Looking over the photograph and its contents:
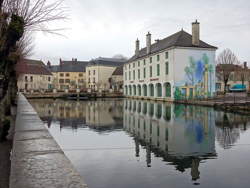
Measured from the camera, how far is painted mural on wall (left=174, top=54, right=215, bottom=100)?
32.6 metres

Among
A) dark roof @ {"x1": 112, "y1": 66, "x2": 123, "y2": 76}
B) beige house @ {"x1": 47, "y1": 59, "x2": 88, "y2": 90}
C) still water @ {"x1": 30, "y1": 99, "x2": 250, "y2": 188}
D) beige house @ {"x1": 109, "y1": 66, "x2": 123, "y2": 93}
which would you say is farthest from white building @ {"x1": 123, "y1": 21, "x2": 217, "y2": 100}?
beige house @ {"x1": 47, "y1": 59, "x2": 88, "y2": 90}

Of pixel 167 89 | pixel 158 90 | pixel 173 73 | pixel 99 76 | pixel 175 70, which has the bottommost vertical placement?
pixel 158 90

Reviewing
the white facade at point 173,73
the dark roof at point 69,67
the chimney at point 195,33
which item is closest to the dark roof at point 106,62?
the dark roof at point 69,67

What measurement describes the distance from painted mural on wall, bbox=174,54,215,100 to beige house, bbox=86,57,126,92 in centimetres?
3904

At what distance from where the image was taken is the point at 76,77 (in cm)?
8106

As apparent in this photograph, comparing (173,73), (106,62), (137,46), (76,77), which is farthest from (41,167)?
(76,77)

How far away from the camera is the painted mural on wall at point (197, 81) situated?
32625 millimetres

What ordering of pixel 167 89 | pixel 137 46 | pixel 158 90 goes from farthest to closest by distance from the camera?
1. pixel 137 46
2. pixel 158 90
3. pixel 167 89

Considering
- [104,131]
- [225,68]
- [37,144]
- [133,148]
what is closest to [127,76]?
[225,68]

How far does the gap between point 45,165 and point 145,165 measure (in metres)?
3.19

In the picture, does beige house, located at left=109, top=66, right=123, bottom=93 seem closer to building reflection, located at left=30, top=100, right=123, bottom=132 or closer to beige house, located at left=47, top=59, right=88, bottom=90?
beige house, located at left=47, top=59, right=88, bottom=90

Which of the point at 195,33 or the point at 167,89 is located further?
the point at 167,89

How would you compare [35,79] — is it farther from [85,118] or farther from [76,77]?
[85,118]

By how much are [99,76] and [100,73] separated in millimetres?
898
